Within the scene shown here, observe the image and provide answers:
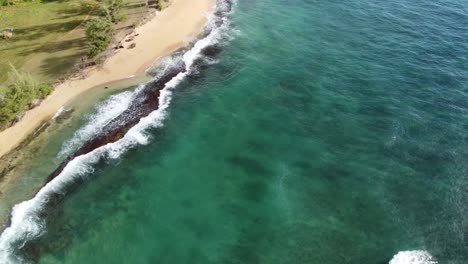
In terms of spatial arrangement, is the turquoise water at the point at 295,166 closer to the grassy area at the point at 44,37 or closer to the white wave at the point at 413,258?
the white wave at the point at 413,258

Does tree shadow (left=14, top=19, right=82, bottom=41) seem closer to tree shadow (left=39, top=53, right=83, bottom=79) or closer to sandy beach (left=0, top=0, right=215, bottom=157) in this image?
tree shadow (left=39, top=53, right=83, bottom=79)

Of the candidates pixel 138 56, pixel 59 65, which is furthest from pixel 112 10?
pixel 59 65

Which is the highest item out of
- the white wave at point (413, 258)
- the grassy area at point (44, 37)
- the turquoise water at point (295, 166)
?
the grassy area at point (44, 37)

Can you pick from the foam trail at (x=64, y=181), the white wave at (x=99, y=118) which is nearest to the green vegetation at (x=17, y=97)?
the white wave at (x=99, y=118)

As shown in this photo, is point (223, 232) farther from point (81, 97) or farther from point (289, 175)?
point (81, 97)

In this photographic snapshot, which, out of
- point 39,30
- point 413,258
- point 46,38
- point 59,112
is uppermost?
point 39,30

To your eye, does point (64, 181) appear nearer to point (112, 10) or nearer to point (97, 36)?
point (97, 36)

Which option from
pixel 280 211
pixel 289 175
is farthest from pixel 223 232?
pixel 289 175
